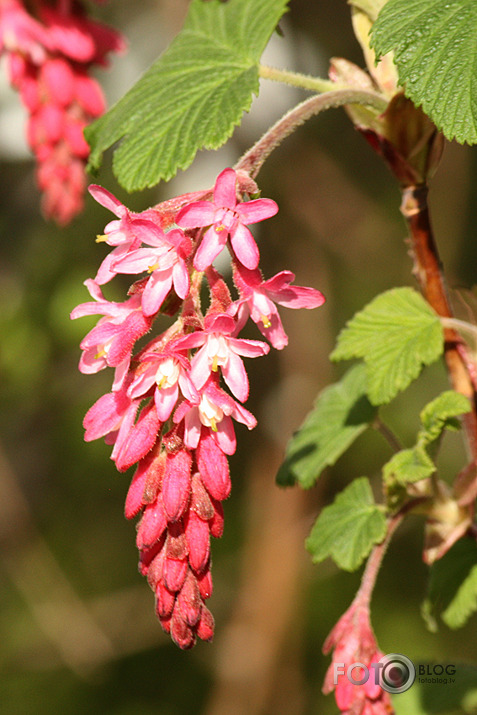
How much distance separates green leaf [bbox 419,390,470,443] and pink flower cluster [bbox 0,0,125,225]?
4.04 feet

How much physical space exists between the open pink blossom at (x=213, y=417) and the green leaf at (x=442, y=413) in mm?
309

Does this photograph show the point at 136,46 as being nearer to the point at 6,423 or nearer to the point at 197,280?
the point at 6,423

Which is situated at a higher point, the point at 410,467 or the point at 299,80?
the point at 299,80

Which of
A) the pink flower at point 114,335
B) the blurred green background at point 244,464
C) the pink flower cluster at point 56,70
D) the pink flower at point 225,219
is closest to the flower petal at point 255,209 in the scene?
the pink flower at point 225,219

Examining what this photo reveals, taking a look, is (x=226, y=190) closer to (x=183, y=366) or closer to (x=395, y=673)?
(x=183, y=366)

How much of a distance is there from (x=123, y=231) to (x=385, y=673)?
0.71 metres

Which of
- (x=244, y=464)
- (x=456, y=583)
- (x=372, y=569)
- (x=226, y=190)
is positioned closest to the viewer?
(x=226, y=190)

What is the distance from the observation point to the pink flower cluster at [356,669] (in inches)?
41.3

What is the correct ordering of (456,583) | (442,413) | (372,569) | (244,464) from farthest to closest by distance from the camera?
1. (244,464)
2. (456,583)
3. (372,569)
4. (442,413)

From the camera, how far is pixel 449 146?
3.81 m

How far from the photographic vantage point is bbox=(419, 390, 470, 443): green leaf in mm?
1010

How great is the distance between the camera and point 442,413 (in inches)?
39.9

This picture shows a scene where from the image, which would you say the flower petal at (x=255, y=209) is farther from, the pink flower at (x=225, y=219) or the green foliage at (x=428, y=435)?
the green foliage at (x=428, y=435)

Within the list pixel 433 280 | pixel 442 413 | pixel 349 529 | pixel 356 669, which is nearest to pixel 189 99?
pixel 433 280
